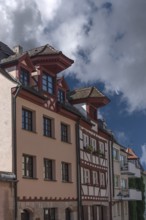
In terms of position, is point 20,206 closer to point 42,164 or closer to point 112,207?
point 42,164

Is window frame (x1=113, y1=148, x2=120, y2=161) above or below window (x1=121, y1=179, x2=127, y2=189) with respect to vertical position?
above

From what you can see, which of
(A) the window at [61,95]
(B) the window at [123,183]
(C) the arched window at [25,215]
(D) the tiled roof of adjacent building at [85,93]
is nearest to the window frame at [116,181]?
(B) the window at [123,183]

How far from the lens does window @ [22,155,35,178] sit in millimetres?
27108

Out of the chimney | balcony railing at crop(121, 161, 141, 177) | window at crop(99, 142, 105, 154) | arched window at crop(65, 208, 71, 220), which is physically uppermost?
the chimney

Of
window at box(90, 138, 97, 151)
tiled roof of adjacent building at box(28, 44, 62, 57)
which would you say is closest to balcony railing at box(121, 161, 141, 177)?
window at box(90, 138, 97, 151)

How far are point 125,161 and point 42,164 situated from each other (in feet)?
75.7

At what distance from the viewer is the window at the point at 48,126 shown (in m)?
30.3

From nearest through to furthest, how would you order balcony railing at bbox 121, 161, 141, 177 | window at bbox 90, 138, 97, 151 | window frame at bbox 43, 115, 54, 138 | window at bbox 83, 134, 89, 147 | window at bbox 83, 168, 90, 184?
window frame at bbox 43, 115, 54, 138 < window at bbox 83, 168, 90, 184 < window at bbox 83, 134, 89, 147 < window at bbox 90, 138, 97, 151 < balcony railing at bbox 121, 161, 141, 177

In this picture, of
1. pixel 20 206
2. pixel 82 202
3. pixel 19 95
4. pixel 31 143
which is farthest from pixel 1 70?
pixel 82 202

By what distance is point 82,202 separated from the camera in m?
34.3

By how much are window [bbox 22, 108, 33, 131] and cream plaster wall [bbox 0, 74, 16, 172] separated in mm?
1572

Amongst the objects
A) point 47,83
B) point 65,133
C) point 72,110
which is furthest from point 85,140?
point 47,83

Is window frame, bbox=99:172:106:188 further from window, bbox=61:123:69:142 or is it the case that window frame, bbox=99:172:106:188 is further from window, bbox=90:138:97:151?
window, bbox=61:123:69:142

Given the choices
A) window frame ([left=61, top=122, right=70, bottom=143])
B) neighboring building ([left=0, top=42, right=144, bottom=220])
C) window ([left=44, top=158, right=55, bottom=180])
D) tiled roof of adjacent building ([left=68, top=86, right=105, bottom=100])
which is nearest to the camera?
neighboring building ([left=0, top=42, right=144, bottom=220])
